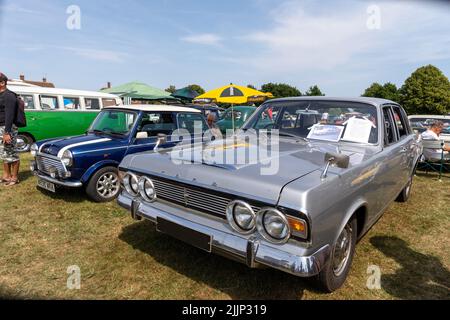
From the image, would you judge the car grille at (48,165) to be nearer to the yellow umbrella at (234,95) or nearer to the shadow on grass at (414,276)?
the shadow on grass at (414,276)

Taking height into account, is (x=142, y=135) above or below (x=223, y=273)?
above

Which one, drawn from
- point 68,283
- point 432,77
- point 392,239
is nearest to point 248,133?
point 392,239

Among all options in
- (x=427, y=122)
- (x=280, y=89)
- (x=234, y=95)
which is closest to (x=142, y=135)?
(x=234, y=95)

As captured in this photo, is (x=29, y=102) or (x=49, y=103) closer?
(x=29, y=102)

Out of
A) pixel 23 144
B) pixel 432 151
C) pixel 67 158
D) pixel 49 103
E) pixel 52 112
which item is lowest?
pixel 432 151

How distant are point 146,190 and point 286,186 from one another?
150 centimetres

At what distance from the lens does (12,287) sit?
108 inches

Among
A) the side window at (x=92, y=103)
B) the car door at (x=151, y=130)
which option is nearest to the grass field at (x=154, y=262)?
the car door at (x=151, y=130)

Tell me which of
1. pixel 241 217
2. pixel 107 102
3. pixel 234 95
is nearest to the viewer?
pixel 241 217

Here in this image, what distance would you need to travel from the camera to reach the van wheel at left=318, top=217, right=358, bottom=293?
2623 millimetres

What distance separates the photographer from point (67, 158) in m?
4.67

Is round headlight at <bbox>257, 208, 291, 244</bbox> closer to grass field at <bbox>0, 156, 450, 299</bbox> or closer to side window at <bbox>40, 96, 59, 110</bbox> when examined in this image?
grass field at <bbox>0, 156, 450, 299</bbox>

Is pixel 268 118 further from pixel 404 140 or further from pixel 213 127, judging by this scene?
pixel 213 127
